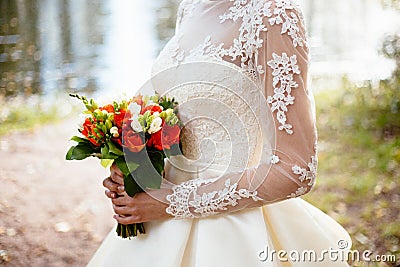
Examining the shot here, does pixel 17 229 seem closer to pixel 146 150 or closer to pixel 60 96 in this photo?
pixel 60 96

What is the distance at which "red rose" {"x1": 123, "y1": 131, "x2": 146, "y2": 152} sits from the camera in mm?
1295

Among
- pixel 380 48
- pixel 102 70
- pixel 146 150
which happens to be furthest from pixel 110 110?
pixel 102 70

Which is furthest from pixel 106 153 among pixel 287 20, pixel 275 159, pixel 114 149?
pixel 287 20

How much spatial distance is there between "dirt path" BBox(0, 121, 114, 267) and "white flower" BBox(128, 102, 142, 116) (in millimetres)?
2129

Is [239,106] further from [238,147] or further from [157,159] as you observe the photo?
[157,159]

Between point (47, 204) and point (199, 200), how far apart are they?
8.14ft

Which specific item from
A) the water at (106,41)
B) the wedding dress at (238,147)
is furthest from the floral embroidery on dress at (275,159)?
the water at (106,41)

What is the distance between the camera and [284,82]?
129 cm

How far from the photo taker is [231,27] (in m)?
1.43

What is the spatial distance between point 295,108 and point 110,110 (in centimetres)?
40

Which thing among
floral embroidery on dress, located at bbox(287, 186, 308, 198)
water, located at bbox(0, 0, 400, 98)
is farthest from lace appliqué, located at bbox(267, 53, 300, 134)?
water, located at bbox(0, 0, 400, 98)

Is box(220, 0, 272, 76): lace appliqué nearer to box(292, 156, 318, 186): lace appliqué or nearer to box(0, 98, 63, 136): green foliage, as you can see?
box(292, 156, 318, 186): lace appliqué

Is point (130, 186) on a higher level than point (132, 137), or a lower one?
lower

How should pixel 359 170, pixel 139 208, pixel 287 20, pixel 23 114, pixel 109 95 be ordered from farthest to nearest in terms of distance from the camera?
1. pixel 109 95
2. pixel 23 114
3. pixel 359 170
4. pixel 139 208
5. pixel 287 20
